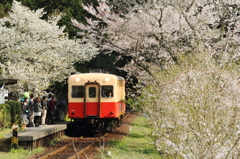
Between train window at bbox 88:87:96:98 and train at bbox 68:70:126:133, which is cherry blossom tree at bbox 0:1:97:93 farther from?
train window at bbox 88:87:96:98

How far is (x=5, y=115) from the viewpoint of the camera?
47.6 feet

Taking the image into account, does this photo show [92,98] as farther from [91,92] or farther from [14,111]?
[14,111]

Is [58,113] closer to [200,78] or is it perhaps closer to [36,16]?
[36,16]

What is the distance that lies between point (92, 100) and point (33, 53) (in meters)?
7.07

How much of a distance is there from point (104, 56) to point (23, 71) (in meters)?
13.8

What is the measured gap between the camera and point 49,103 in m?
17.3

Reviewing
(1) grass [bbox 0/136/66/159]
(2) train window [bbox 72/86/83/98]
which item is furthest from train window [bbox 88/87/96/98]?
(1) grass [bbox 0/136/66/159]

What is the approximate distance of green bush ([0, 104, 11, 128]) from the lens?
1424 centimetres

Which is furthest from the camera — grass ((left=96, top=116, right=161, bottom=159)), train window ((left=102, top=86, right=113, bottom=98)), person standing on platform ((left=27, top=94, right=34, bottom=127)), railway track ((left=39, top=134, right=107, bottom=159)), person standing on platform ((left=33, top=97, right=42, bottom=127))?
train window ((left=102, top=86, right=113, bottom=98))

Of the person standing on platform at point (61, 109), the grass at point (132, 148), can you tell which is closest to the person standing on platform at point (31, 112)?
the grass at point (132, 148)

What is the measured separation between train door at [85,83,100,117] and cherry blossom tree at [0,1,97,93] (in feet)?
13.2

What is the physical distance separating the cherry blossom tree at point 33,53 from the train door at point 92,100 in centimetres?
403

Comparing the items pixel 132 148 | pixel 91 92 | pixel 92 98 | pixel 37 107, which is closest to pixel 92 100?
pixel 92 98

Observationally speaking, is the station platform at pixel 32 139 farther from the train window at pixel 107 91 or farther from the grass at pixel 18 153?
the train window at pixel 107 91
